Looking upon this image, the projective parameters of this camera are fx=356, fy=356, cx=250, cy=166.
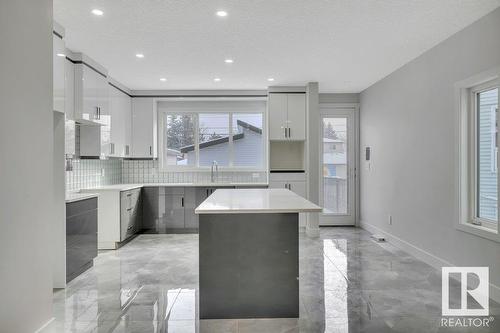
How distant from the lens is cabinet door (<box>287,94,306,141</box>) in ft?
20.8

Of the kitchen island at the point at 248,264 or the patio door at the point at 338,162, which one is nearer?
the kitchen island at the point at 248,264

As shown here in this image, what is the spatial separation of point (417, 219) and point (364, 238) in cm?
134

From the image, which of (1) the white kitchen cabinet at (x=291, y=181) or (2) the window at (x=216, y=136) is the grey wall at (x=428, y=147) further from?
(2) the window at (x=216, y=136)

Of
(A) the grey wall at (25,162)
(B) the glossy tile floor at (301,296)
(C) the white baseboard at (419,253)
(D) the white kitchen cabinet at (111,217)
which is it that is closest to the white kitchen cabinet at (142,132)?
(D) the white kitchen cabinet at (111,217)

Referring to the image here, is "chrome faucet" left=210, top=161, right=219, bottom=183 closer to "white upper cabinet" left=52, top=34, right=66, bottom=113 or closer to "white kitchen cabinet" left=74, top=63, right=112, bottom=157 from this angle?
"white kitchen cabinet" left=74, top=63, right=112, bottom=157

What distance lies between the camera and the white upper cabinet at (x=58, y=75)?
350 cm

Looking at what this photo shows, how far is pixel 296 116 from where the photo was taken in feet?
20.8

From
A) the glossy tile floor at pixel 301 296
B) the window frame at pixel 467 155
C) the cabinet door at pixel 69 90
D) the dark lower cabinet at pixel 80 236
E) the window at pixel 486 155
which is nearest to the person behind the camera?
the glossy tile floor at pixel 301 296

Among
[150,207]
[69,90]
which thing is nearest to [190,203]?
[150,207]

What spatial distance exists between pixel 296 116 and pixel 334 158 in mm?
1233

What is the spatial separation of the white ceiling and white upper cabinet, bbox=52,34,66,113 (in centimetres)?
22

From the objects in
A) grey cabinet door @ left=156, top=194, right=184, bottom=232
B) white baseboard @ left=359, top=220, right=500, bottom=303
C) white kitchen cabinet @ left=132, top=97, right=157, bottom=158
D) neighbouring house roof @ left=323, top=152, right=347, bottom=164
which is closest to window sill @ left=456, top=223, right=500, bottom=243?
white baseboard @ left=359, top=220, right=500, bottom=303

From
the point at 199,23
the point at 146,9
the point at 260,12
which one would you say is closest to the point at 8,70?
the point at 146,9

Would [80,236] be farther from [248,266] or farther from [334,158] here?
[334,158]
